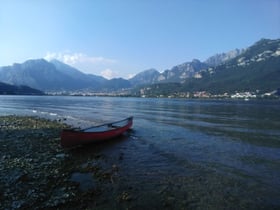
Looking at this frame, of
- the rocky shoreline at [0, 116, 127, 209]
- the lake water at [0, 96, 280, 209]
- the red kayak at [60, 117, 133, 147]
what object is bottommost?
the lake water at [0, 96, 280, 209]

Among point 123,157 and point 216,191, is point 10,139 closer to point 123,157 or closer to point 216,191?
point 123,157

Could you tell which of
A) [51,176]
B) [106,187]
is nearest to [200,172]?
[106,187]

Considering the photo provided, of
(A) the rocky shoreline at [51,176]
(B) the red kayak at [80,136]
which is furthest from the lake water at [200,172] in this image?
(B) the red kayak at [80,136]

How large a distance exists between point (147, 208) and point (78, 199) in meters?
4.04

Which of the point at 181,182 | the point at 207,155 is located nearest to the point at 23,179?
the point at 181,182

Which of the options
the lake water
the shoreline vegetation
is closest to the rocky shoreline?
the shoreline vegetation

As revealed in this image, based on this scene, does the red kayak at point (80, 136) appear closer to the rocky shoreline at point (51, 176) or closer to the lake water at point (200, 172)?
the rocky shoreline at point (51, 176)

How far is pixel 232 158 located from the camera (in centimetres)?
2575

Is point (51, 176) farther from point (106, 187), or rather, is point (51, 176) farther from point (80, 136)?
point (80, 136)

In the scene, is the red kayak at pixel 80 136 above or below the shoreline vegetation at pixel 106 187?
above

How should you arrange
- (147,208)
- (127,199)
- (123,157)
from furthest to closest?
(123,157)
(127,199)
(147,208)

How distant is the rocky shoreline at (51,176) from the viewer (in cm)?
1438

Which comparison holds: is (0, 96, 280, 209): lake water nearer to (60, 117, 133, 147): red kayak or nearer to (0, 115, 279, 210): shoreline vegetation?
(0, 115, 279, 210): shoreline vegetation

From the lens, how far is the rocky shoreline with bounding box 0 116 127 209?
14375mm
